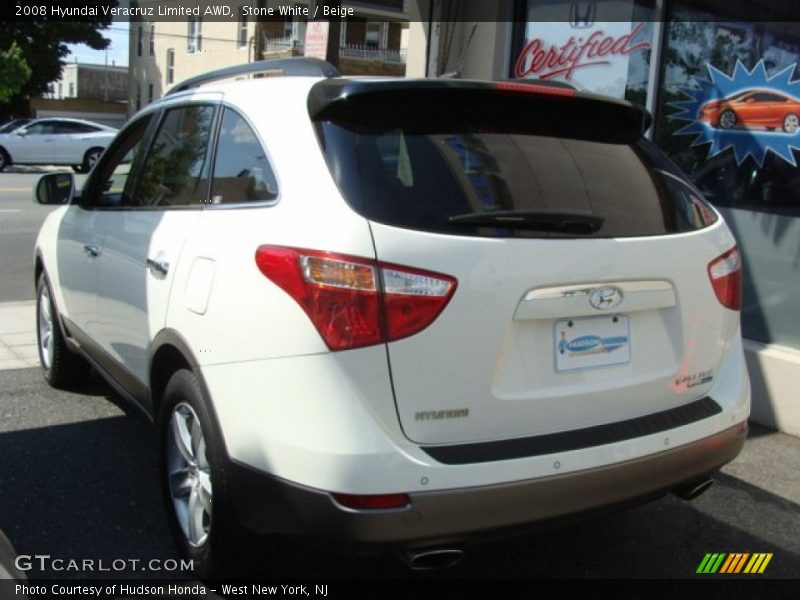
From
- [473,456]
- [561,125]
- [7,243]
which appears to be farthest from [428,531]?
[7,243]

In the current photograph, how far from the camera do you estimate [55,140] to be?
2495cm

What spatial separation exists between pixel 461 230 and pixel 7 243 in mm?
10483

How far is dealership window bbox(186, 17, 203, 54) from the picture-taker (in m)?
41.9

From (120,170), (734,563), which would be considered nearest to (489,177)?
(734,563)

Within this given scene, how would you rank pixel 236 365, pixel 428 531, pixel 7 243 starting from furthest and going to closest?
pixel 7 243, pixel 236 365, pixel 428 531

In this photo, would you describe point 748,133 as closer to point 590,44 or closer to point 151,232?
point 590,44

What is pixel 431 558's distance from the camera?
2.55 metres

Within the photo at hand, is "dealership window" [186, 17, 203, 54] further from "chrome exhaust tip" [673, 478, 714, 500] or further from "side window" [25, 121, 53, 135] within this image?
"chrome exhaust tip" [673, 478, 714, 500]

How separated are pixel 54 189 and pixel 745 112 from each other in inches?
172

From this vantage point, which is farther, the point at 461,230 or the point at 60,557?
the point at 60,557

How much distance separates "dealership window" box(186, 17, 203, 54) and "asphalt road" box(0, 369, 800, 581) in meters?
40.1

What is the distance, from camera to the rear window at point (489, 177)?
2.56 meters

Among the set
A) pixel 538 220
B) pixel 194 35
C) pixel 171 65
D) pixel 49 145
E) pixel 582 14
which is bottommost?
pixel 49 145

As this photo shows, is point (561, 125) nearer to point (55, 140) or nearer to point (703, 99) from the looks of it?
point (703, 99)
